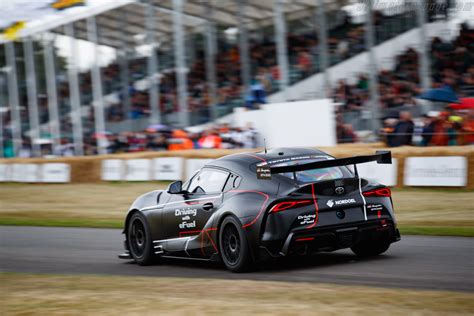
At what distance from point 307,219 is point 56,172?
22.3m

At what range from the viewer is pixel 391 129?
1995cm

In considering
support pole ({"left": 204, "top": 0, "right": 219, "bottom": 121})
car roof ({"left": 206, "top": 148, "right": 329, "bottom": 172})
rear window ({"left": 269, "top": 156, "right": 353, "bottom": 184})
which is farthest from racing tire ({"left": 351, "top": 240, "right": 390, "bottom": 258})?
support pole ({"left": 204, "top": 0, "right": 219, "bottom": 121})

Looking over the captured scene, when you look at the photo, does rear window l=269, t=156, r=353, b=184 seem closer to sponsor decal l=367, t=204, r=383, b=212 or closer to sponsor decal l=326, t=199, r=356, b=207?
sponsor decal l=326, t=199, r=356, b=207

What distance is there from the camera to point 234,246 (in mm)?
8992

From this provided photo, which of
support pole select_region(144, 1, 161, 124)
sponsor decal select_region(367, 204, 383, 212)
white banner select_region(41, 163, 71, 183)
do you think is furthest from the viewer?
support pole select_region(144, 1, 161, 124)

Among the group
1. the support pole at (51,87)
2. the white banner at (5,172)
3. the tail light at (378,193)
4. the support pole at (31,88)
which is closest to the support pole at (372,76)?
the tail light at (378,193)

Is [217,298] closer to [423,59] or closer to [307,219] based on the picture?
[307,219]

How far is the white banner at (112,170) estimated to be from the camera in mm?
26422

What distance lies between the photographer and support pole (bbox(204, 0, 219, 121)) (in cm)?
2917

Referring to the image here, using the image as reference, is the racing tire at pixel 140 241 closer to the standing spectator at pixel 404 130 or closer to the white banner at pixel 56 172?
the standing spectator at pixel 404 130

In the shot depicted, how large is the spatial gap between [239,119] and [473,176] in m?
9.32

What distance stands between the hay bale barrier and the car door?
29.3 feet

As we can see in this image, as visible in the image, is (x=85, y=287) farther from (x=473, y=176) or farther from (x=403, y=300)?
(x=473, y=176)

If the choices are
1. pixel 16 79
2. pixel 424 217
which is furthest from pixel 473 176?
pixel 16 79
